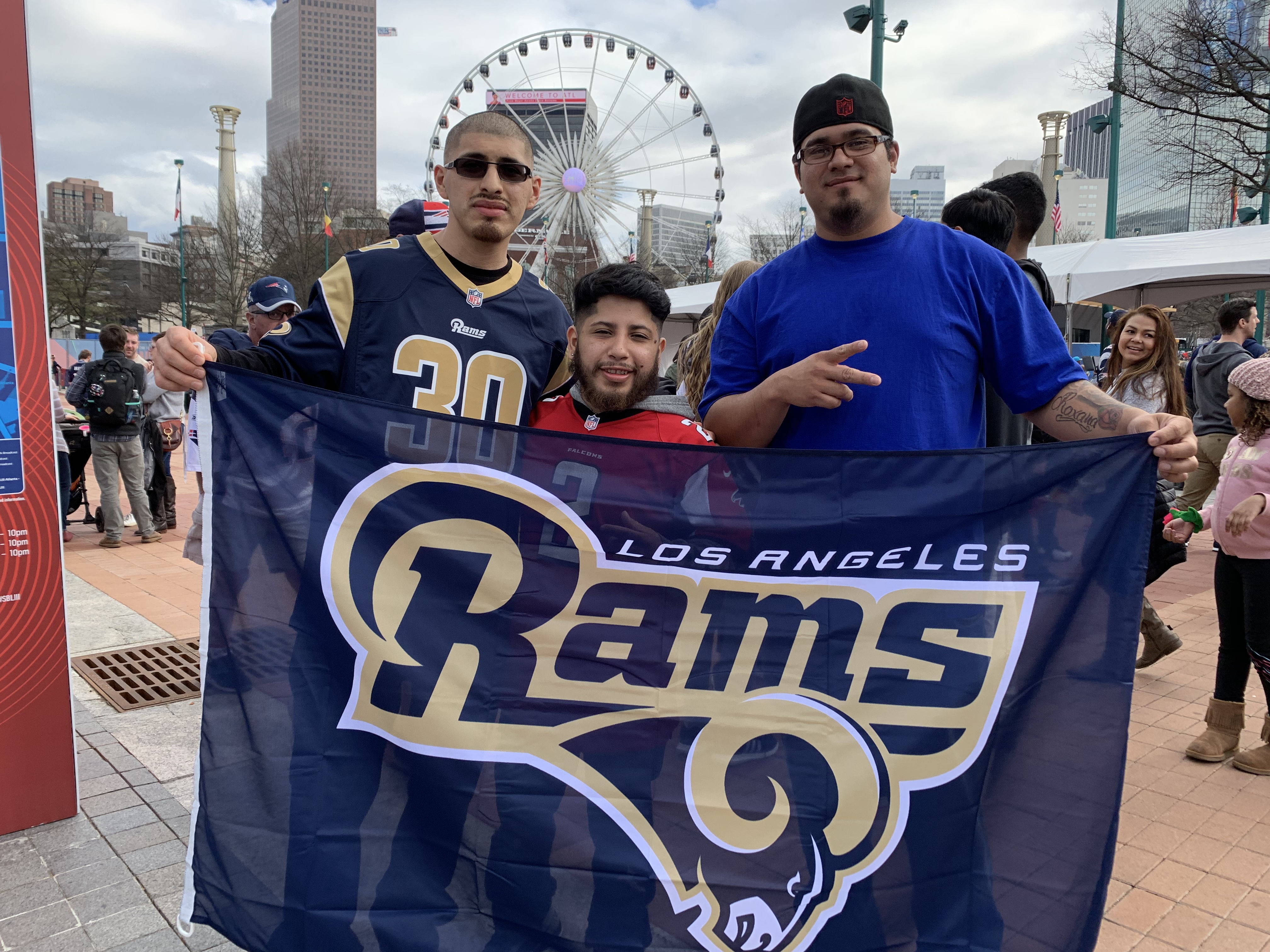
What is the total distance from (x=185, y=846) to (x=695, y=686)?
216 cm

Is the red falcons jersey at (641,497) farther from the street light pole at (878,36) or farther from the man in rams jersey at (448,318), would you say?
the street light pole at (878,36)

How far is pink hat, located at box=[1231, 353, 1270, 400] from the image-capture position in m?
3.65

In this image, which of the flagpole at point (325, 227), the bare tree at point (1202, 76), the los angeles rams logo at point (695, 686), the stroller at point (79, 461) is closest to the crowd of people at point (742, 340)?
the los angeles rams logo at point (695, 686)

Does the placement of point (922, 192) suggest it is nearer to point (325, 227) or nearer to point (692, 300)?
point (325, 227)

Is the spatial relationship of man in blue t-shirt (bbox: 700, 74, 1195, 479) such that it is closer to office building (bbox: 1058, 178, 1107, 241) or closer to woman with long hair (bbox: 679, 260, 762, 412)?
woman with long hair (bbox: 679, 260, 762, 412)

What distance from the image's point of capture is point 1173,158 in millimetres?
19266

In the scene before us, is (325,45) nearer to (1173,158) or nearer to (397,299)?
(1173,158)

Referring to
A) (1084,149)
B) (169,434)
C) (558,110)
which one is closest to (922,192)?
(1084,149)

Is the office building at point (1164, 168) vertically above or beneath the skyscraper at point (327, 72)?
beneath

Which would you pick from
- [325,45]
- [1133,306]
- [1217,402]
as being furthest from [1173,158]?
[325,45]

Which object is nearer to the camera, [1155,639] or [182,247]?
[1155,639]

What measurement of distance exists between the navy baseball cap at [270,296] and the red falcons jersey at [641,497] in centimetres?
318

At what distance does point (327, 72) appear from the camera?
473 feet

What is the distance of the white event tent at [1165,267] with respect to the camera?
26.9 feet
